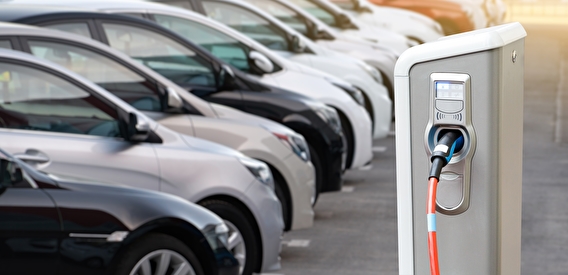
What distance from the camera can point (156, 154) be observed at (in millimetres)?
5719

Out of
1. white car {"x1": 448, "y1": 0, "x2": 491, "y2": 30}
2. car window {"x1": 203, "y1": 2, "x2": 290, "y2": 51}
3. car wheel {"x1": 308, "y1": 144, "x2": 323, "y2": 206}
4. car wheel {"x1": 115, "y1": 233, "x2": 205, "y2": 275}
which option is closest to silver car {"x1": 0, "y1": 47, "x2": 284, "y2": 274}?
car wheel {"x1": 115, "y1": 233, "x2": 205, "y2": 275}

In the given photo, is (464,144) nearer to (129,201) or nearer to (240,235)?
(129,201)

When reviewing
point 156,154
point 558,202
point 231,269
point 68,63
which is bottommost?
point 558,202

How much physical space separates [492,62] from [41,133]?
3.27 metres

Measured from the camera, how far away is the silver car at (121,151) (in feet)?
17.6

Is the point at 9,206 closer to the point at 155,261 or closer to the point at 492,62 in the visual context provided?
the point at 155,261

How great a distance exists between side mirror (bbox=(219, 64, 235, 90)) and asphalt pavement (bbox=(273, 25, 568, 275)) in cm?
117

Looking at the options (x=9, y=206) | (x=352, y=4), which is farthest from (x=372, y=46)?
(x=9, y=206)

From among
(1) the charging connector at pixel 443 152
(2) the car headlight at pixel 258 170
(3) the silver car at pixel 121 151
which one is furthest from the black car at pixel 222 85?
(1) the charging connector at pixel 443 152

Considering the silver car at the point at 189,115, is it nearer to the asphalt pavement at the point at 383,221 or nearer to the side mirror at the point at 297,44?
the asphalt pavement at the point at 383,221

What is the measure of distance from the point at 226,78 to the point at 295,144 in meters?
0.83

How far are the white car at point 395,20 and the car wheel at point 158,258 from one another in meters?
11.2

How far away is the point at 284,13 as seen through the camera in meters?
11.9

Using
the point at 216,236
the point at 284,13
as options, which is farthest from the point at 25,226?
the point at 284,13
